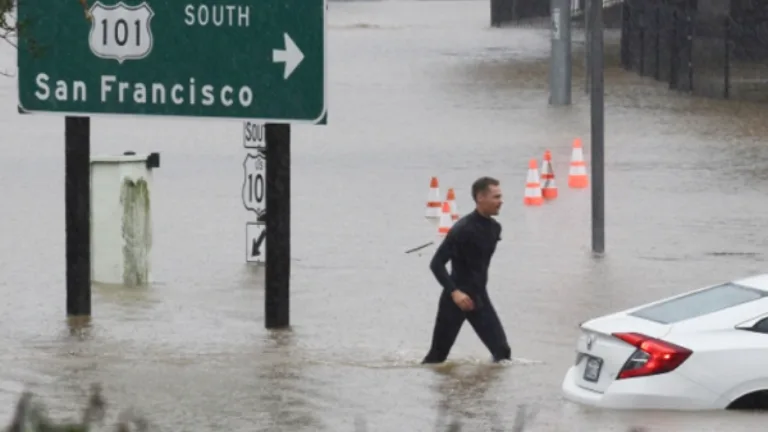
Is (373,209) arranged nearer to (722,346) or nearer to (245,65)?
(245,65)

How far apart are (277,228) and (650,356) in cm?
618

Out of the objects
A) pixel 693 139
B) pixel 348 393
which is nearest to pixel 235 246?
pixel 348 393

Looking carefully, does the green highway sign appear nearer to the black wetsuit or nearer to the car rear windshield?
the black wetsuit

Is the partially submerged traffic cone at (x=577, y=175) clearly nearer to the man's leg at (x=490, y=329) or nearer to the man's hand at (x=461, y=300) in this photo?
the man's leg at (x=490, y=329)

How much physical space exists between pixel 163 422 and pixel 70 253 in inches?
228

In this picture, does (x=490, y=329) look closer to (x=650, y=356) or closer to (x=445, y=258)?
(x=445, y=258)

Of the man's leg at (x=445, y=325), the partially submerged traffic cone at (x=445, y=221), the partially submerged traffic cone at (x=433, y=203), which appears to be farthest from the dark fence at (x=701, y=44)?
the man's leg at (x=445, y=325)

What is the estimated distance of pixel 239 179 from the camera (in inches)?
1131

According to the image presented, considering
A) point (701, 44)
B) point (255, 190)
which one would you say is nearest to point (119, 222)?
point (255, 190)

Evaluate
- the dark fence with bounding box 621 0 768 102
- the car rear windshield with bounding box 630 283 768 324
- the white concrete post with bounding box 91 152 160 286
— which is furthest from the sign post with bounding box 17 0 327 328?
the dark fence with bounding box 621 0 768 102

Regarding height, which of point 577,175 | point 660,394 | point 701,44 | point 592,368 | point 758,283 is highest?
point 701,44

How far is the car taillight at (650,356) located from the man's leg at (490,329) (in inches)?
107

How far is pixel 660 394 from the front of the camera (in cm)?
1112

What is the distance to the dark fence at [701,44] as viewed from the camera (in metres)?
42.2
